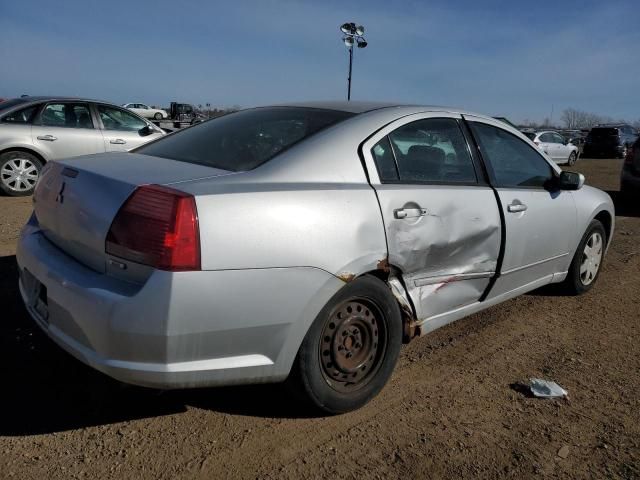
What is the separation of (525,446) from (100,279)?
6.60ft

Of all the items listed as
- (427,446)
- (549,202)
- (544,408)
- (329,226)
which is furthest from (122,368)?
(549,202)

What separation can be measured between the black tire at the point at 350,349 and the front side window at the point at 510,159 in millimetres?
1311

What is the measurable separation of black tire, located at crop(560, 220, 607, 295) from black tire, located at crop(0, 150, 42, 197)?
7.13 metres

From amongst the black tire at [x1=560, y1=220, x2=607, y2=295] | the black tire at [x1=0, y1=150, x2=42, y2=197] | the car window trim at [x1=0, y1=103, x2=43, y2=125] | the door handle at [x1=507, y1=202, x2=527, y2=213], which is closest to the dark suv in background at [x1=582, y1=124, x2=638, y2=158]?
the black tire at [x1=560, y1=220, x2=607, y2=295]

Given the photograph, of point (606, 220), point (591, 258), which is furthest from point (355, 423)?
point (606, 220)

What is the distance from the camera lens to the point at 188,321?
7.09 feet

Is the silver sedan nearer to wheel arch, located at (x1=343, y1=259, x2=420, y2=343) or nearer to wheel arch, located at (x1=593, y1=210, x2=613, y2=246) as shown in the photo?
wheel arch, located at (x1=343, y1=259, x2=420, y2=343)

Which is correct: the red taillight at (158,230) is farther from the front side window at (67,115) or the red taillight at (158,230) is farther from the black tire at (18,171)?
the front side window at (67,115)

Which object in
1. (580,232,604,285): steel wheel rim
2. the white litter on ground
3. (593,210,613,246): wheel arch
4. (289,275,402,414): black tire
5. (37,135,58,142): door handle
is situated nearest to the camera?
(289,275,402,414): black tire

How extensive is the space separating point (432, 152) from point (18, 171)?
6788mm

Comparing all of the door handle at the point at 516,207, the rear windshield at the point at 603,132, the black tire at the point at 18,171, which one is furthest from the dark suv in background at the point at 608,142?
the door handle at the point at 516,207

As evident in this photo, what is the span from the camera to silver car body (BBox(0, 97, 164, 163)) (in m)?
7.80

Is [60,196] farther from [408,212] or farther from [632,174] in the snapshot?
[632,174]

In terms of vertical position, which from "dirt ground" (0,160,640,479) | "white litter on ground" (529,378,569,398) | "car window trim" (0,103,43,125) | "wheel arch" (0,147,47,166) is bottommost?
"dirt ground" (0,160,640,479)
